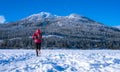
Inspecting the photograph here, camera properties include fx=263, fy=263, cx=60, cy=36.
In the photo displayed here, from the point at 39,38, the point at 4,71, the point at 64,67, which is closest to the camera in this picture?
the point at 4,71

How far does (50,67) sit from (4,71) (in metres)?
2.43

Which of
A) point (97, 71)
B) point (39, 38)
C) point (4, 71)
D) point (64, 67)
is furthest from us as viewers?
point (39, 38)

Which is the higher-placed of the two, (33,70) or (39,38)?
(39,38)

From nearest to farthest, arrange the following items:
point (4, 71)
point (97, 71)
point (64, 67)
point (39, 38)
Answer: point (4, 71), point (97, 71), point (64, 67), point (39, 38)

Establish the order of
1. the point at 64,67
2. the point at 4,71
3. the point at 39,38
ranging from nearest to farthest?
the point at 4,71, the point at 64,67, the point at 39,38

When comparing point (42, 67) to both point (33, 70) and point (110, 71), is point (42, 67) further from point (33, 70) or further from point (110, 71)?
point (110, 71)

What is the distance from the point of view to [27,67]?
43.6 feet

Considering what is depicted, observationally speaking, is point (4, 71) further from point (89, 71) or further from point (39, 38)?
point (39, 38)

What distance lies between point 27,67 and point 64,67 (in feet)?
6.24

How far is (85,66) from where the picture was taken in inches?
563

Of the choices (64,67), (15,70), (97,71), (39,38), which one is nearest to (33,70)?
(15,70)

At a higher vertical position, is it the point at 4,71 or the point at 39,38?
the point at 39,38

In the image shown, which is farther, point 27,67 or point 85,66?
point 85,66

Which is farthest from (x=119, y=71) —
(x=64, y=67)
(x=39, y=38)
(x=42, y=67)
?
(x=39, y=38)
